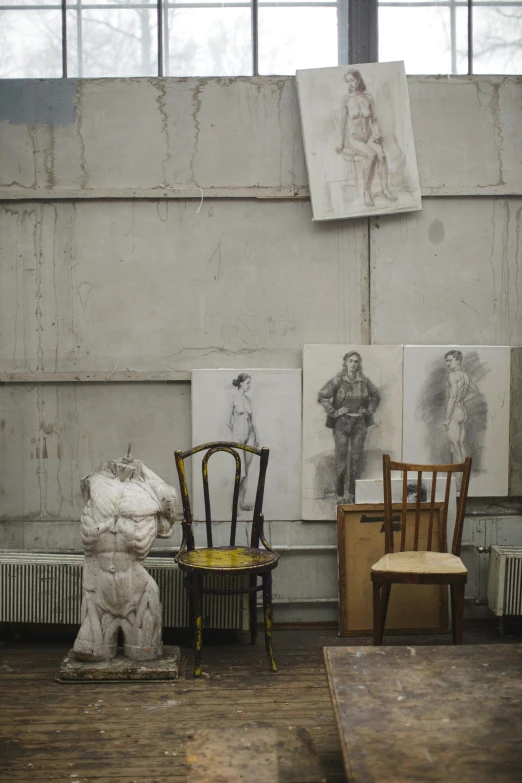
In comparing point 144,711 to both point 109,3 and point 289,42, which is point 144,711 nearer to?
point 289,42

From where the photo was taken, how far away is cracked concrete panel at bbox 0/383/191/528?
444cm

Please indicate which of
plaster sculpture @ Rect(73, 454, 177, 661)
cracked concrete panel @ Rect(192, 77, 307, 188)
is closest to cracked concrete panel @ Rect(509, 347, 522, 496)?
cracked concrete panel @ Rect(192, 77, 307, 188)

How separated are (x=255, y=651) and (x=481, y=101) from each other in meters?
3.18

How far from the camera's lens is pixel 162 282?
444 cm

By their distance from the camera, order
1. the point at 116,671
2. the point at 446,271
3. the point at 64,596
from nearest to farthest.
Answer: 1. the point at 116,671
2. the point at 64,596
3. the point at 446,271

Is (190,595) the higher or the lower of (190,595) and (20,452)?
the lower

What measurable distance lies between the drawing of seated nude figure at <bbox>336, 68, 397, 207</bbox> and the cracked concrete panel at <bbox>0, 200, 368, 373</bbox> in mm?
259

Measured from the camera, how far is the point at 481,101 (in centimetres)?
444

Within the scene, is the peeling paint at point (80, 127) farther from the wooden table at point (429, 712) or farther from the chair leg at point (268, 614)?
the wooden table at point (429, 712)

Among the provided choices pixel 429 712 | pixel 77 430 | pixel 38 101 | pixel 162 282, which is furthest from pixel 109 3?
pixel 429 712

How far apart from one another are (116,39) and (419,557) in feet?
10.6

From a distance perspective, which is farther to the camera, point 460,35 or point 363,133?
point 460,35

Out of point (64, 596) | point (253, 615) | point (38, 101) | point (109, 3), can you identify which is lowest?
point (253, 615)

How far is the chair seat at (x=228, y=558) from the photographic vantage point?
12.1ft
